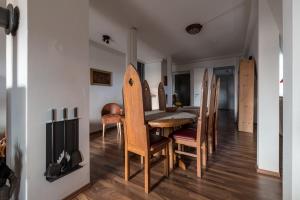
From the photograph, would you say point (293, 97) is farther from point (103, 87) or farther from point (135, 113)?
point (103, 87)

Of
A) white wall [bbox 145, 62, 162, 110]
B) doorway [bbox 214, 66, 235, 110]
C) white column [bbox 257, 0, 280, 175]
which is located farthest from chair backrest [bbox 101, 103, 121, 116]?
doorway [bbox 214, 66, 235, 110]

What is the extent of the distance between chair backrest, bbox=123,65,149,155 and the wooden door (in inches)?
141

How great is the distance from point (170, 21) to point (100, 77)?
94.8 inches

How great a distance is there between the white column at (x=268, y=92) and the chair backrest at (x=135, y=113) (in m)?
1.56

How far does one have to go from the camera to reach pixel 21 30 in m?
1.23

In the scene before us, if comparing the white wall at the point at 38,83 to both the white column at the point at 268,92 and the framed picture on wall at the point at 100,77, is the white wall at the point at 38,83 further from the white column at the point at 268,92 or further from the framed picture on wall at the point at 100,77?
the framed picture on wall at the point at 100,77

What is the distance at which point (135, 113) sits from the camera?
1609mm

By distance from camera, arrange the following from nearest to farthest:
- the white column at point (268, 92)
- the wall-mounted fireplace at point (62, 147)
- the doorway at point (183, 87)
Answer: the wall-mounted fireplace at point (62, 147), the white column at point (268, 92), the doorway at point (183, 87)

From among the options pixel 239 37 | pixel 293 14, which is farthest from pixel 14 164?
pixel 239 37

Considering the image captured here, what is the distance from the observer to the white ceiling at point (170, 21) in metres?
2.57

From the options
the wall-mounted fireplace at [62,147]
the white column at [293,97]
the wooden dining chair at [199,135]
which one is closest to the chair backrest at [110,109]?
the wooden dining chair at [199,135]

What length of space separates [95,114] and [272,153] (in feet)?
12.6

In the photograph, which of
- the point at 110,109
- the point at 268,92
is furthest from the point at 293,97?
the point at 110,109

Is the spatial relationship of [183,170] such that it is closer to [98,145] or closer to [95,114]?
[98,145]
